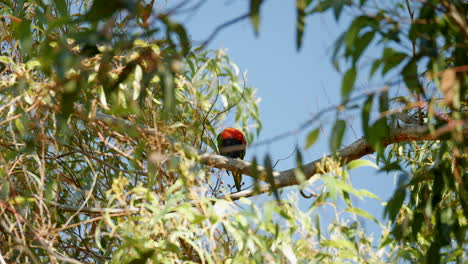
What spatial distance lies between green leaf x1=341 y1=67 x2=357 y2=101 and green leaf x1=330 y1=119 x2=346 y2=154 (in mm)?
126

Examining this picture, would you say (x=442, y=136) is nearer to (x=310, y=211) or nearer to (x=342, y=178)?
(x=342, y=178)

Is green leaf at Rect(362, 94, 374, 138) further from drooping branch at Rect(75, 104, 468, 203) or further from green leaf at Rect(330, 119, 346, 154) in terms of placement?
drooping branch at Rect(75, 104, 468, 203)

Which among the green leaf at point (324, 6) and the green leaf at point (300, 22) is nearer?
the green leaf at point (300, 22)

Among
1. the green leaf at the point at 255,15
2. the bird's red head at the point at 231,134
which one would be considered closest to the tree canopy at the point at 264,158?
the green leaf at the point at 255,15

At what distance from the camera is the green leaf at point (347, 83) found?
42.4 inches

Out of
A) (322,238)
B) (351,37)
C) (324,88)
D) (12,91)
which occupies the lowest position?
(322,238)

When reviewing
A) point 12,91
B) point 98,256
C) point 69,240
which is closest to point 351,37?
point 12,91

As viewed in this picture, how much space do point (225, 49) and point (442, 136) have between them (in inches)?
69.3

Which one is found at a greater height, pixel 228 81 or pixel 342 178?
pixel 228 81

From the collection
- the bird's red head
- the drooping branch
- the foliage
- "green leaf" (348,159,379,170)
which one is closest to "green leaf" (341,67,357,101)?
the foliage

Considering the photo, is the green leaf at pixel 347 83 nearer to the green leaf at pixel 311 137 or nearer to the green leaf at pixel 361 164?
the green leaf at pixel 311 137

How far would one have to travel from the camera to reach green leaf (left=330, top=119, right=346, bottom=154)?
1.17 meters

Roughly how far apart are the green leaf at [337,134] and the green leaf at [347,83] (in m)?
0.13

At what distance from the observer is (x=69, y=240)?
258cm
